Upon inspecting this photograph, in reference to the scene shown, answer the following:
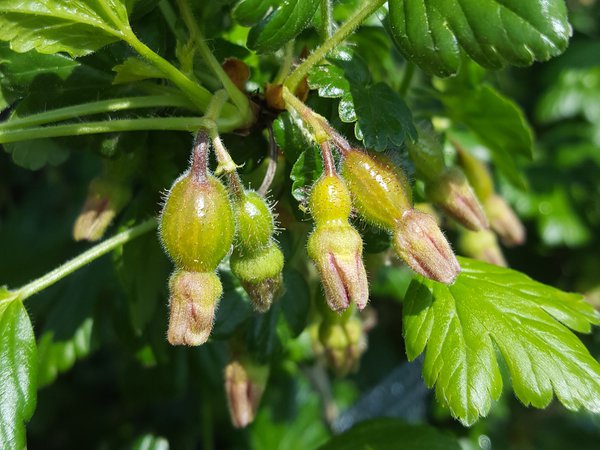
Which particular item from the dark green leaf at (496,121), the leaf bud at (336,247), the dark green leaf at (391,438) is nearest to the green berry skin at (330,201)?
the leaf bud at (336,247)

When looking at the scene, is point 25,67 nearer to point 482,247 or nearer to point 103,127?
point 103,127

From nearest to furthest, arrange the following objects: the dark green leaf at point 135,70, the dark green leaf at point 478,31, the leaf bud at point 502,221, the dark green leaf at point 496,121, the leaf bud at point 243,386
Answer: the dark green leaf at point 478,31, the dark green leaf at point 135,70, the leaf bud at point 243,386, the dark green leaf at point 496,121, the leaf bud at point 502,221

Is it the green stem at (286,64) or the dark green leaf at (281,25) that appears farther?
the green stem at (286,64)

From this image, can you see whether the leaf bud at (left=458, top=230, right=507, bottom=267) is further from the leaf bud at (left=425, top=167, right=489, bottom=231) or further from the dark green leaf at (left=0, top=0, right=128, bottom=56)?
the dark green leaf at (left=0, top=0, right=128, bottom=56)

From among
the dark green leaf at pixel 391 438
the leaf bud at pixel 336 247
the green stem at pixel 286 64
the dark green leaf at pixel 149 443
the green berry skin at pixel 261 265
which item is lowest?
the dark green leaf at pixel 149 443

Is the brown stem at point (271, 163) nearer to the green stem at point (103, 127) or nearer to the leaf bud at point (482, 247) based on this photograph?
the green stem at point (103, 127)

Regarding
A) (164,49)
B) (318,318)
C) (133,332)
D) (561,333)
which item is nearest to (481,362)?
(561,333)
